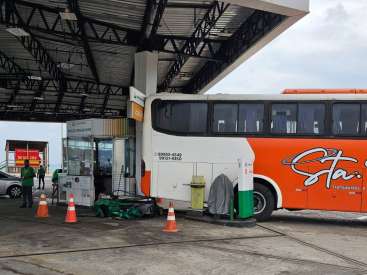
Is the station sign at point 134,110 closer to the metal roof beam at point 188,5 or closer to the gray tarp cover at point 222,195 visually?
the gray tarp cover at point 222,195

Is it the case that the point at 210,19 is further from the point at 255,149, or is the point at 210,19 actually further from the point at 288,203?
the point at 288,203

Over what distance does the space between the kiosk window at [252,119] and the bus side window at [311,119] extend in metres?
0.98

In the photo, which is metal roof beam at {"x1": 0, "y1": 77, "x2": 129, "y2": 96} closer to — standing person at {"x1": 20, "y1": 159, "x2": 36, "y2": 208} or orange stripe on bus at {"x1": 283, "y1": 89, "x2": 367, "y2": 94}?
standing person at {"x1": 20, "y1": 159, "x2": 36, "y2": 208}

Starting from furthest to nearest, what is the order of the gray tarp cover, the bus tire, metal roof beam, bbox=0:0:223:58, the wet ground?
1. metal roof beam, bbox=0:0:223:58
2. the bus tire
3. the gray tarp cover
4. the wet ground

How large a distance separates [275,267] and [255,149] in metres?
5.64

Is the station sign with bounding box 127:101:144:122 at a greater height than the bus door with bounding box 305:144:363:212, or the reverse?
the station sign with bounding box 127:101:144:122

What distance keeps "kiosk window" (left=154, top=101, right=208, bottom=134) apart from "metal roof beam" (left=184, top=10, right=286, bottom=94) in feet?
12.6

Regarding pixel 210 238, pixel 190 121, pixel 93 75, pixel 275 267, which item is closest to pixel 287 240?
pixel 210 238

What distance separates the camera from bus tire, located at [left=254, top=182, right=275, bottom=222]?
12.7m

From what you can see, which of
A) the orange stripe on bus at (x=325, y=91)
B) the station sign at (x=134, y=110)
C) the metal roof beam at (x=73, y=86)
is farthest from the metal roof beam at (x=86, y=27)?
the metal roof beam at (x=73, y=86)

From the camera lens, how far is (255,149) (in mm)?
12688

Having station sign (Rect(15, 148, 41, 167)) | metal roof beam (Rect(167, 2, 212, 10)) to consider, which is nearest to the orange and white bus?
metal roof beam (Rect(167, 2, 212, 10))

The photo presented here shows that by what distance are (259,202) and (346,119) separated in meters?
3.09

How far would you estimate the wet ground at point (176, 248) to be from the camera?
7184 mm
